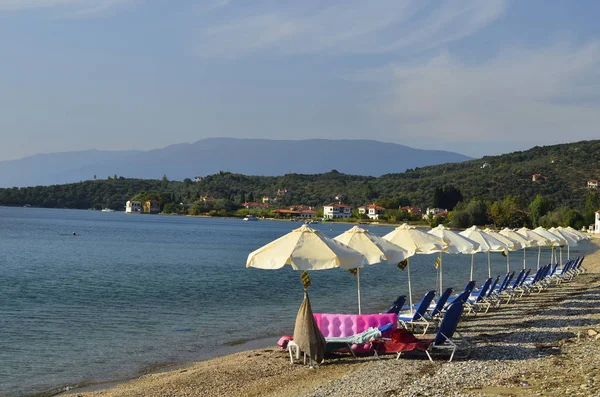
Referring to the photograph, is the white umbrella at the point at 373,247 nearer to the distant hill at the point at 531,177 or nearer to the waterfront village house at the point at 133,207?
the distant hill at the point at 531,177

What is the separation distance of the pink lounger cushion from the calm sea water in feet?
9.79

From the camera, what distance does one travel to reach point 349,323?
1056 centimetres

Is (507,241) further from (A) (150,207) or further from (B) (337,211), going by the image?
(A) (150,207)

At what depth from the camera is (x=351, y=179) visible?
18238 centimetres

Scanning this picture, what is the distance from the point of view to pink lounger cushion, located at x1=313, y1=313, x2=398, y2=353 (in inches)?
414

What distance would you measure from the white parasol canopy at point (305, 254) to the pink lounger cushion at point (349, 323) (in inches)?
35.9

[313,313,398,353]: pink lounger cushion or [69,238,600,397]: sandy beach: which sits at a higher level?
[313,313,398,353]: pink lounger cushion

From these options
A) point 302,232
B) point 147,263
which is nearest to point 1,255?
point 147,263

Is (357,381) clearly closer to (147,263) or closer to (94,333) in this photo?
(94,333)

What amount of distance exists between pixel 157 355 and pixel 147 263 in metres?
24.5

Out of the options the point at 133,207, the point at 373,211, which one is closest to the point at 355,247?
the point at 373,211

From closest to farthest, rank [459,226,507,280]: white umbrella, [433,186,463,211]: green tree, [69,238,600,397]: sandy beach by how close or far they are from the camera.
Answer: [69,238,600,397]: sandy beach
[459,226,507,280]: white umbrella
[433,186,463,211]: green tree

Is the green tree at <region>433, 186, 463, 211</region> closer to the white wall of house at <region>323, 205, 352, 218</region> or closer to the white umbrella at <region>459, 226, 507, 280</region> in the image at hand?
the white wall of house at <region>323, 205, 352, 218</region>

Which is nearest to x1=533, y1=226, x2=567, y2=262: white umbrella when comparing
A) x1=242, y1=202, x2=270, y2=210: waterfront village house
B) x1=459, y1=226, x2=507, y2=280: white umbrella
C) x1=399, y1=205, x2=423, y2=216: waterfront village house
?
x1=459, y1=226, x2=507, y2=280: white umbrella
